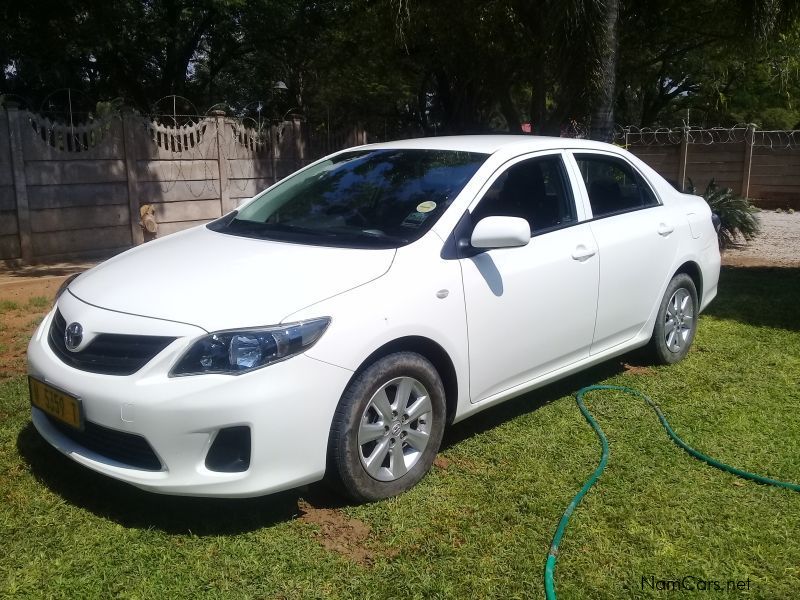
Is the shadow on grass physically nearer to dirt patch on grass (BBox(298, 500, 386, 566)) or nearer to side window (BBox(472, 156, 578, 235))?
side window (BBox(472, 156, 578, 235))

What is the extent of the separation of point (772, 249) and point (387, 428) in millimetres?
10680

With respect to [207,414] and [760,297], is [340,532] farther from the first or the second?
[760,297]

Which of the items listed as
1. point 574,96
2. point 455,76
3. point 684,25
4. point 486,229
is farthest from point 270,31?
point 486,229

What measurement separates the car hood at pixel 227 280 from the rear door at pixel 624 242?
5.62 feet

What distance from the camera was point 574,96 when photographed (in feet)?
33.6

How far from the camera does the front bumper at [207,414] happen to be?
9.66 feet

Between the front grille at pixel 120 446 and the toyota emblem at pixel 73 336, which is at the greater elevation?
the toyota emblem at pixel 73 336

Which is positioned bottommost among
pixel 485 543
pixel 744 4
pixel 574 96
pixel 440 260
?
pixel 485 543

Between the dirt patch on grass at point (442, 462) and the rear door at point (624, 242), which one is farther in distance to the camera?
the rear door at point (624, 242)

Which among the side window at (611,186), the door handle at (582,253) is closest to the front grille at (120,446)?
the door handle at (582,253)

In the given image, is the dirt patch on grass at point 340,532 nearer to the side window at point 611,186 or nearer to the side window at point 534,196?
the side window at point 534,196

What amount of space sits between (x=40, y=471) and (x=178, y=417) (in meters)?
1.25

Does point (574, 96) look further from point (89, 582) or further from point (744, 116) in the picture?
point (744, 116)

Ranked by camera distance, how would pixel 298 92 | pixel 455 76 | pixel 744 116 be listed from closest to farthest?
pixel 455 76 → pixel 298 92 → pixel 744 116
